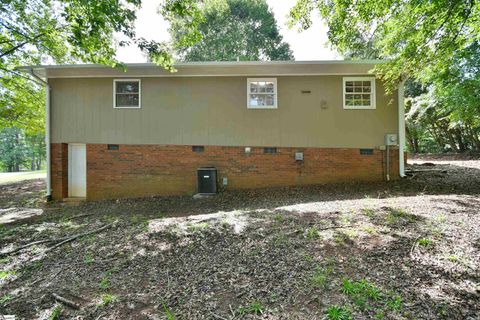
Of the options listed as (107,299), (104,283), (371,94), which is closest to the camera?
(107,299)

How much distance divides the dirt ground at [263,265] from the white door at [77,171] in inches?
144

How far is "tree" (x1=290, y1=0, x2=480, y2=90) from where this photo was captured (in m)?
5.05

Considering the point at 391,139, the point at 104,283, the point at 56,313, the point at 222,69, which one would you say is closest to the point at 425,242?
the point at 104,283

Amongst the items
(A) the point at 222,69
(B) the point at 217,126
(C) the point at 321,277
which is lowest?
(C) the point at 321,277

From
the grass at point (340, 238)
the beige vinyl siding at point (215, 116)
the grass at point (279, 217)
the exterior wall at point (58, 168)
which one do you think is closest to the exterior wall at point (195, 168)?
the exterior wall at point (58, 168)

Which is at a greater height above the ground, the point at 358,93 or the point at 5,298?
the point at 358,93

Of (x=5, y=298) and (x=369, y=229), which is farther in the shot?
(x=369, y=229)

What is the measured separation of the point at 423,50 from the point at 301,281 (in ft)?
19.1

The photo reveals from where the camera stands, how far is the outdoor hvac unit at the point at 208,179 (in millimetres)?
7980

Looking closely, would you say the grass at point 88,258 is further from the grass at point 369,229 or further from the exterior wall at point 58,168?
the exterior wall at point 58,168

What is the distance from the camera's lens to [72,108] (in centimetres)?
856

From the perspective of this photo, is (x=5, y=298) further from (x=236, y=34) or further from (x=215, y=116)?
(x=236, y=34)

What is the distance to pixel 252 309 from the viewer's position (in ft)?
8.17

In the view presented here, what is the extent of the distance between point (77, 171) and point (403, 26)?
10220mm
